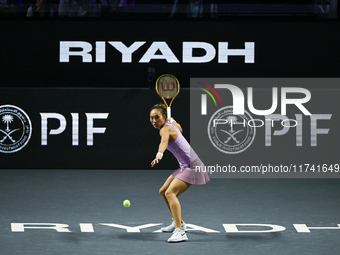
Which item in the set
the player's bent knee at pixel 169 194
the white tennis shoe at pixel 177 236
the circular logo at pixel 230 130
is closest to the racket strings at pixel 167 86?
the circular logo at pixel 230 130

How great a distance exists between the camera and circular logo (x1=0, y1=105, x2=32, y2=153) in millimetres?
12914

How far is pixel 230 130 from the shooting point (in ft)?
42.5

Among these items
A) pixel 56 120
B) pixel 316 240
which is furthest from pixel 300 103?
pixel 316 240

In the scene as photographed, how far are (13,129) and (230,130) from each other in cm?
462

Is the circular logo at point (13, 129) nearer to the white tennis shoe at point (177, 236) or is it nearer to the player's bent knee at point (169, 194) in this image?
the player's bent knee at point (169, 194)

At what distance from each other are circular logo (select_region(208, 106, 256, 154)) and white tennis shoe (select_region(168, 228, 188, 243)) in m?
5.93

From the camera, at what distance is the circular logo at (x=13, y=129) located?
42.4ft

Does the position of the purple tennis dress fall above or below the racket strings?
below

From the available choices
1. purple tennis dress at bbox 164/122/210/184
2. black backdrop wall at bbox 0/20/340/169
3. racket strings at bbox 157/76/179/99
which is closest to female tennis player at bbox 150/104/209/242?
purple tennis dress at bbox 164/122/210/184

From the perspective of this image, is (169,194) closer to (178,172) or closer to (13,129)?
(178,172)

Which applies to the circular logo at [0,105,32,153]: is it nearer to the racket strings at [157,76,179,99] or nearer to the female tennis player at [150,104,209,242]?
the racket strings at [157,76,179,99]

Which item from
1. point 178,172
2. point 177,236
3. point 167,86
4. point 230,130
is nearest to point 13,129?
point 167,86

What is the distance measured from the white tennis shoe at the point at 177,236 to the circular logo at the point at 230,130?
5925 mm

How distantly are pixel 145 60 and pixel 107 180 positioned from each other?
9.61ft
